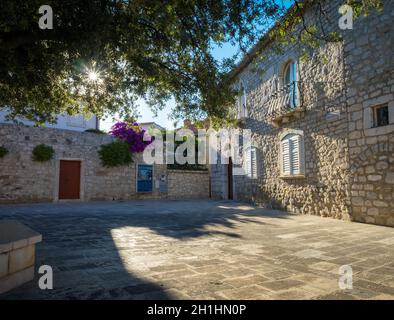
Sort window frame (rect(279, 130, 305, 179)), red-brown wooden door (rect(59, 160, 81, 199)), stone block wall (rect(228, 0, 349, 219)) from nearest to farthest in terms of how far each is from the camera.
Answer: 1. stone block wall (rect(228, 0, 349, 219))
2. window frame (rect(279, 130, 305, 179))
3. red-brown wooden door (rect(59, 160, 81, 199))

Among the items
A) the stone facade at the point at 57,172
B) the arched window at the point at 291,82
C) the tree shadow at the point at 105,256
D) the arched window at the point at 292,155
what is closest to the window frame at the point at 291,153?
the arched window at the point at 292,155

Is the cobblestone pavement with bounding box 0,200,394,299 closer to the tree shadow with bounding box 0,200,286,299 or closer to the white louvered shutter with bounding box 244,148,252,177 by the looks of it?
the tree shadow with bounding box 0,200,286,299

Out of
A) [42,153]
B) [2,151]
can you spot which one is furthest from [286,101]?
[2,151]

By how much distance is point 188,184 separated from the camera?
17.7m

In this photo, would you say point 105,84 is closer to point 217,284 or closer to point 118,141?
point 217,284

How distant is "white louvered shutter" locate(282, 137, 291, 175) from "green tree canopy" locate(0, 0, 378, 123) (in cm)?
391

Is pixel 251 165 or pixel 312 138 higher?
pixel 312 138

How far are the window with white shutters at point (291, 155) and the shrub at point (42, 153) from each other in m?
10.2

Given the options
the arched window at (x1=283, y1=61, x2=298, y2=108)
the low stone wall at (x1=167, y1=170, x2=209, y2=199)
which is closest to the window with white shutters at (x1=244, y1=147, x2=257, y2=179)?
the arched window at (x1=283, y1=61, x2=298, y2=108)

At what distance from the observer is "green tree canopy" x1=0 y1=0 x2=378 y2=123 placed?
397 centimetres

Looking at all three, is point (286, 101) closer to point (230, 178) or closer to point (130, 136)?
point (230, 178)

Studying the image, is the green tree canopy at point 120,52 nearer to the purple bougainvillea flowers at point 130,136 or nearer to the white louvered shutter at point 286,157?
the white louvered shutter at point 286,157

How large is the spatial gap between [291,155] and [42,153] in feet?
34.7
